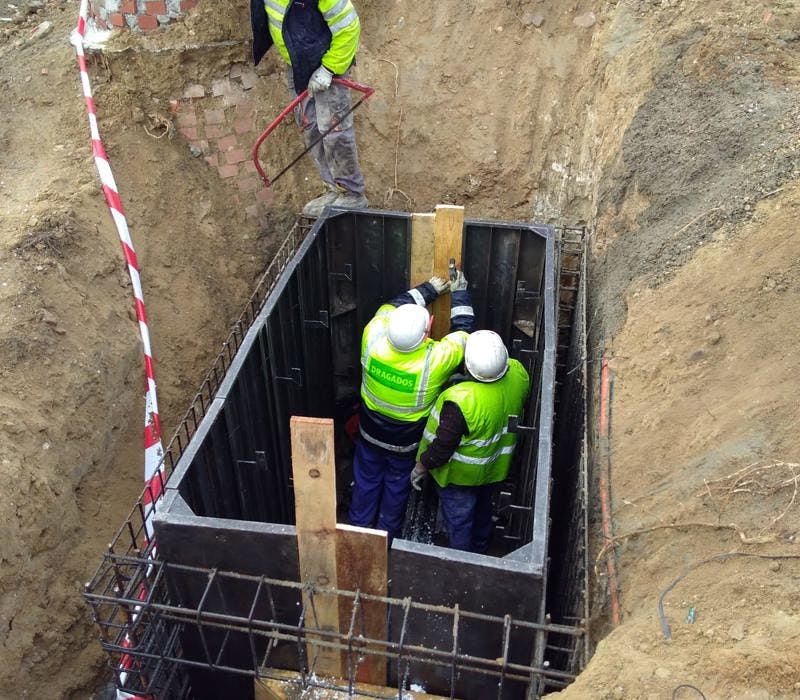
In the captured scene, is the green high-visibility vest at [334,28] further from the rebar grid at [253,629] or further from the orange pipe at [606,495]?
the rebar grid at [253,629]

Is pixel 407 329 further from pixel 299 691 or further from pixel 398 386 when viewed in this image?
pixel 299 691

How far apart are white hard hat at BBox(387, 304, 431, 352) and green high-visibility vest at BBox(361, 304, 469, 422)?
9 cm

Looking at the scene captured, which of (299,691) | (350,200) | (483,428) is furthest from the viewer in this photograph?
(350,200)

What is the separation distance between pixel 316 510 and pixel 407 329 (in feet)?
5.98

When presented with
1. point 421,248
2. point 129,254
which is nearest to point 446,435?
point 421,248

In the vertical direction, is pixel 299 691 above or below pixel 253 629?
below

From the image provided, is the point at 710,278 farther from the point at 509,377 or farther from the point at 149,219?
the point at 149,219

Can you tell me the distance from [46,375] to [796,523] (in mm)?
4368

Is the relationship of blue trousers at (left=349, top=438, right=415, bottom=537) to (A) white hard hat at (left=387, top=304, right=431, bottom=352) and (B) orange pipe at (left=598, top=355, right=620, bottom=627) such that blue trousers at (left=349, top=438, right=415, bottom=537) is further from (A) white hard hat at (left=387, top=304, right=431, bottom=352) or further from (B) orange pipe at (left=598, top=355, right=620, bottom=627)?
(B) orange pipe at (left=598, top=355, right=620, bottom=627)

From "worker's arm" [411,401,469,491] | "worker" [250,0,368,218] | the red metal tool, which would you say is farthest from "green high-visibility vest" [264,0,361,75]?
"worker's arm" [411,401,469,491]

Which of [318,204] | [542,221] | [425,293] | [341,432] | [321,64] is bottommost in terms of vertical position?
[341,432]

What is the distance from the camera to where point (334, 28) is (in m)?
5.68

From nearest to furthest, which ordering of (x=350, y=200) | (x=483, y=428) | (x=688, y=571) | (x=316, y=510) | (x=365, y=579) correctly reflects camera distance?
(x=688, y=571) → (x=316, y=510) → (x=365, y=579) → (x=483, y=428) → (x=350, y=200)

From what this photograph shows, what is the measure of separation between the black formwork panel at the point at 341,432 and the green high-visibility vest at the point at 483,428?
0.52 feet
